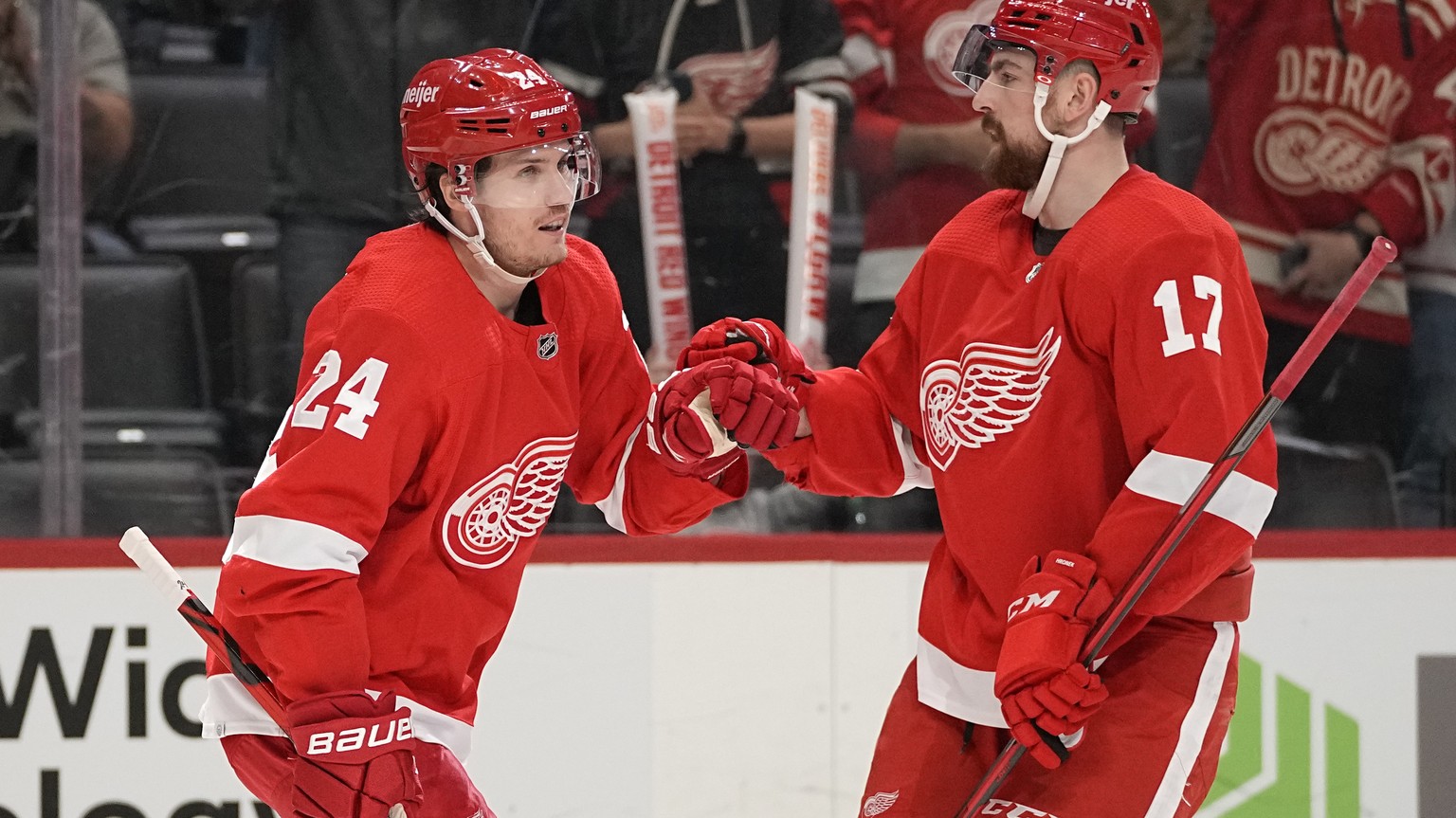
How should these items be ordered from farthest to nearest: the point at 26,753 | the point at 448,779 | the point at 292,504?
the point at 26,753, the point at 448,779, the point at 292,504

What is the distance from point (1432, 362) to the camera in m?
3.33

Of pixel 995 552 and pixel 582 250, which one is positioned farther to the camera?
pixel 582 250

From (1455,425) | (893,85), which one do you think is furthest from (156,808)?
(1455,425)

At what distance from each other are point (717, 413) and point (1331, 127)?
5.47ft

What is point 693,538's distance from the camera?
306 centimetres

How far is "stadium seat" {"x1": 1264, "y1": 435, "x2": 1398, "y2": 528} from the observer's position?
3266 mm

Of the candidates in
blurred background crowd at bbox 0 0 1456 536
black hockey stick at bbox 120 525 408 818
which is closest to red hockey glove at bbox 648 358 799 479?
black hockey stick at bbox 120 525 408 818

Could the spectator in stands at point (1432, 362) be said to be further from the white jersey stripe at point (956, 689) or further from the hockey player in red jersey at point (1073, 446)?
the white jersey stripe at point (956, 689)

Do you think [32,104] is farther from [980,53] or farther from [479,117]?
[980,53]

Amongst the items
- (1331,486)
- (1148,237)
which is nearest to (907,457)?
(1148,237)

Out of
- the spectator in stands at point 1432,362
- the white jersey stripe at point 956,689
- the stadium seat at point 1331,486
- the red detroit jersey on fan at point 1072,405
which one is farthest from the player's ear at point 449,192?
the spectator in stands at point 1432,362

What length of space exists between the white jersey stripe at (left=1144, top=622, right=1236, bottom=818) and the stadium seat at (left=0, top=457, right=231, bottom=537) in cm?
184

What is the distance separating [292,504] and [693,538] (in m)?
1.14

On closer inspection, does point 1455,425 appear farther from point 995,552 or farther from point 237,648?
point 237,648
